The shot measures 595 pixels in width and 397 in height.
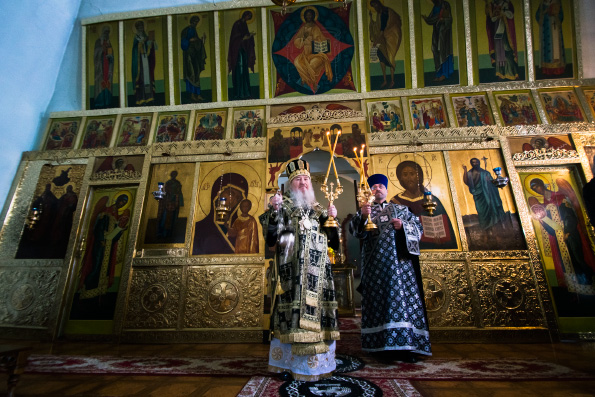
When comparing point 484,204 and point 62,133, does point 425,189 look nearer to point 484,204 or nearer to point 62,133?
point 484,204

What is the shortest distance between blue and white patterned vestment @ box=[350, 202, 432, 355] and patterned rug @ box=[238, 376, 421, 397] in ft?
2.69

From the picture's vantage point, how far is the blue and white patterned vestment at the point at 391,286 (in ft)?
11.4

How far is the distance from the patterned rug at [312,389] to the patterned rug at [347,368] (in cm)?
18

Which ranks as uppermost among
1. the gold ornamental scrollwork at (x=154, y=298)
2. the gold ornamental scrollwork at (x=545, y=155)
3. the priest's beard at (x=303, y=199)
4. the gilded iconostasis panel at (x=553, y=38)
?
the gilded iconostasis panel at (x=553, y=38)

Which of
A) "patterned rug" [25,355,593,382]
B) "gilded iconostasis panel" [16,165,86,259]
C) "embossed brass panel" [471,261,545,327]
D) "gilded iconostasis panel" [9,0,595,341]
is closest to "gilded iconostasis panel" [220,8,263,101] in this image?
"gilded iconostasis panel" [9,0,595,341]

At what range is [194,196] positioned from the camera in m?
6.26

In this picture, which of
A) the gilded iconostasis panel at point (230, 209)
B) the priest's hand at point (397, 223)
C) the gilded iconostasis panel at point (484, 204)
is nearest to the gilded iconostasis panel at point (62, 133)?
the gilded iconostasis panel at point (230, 209)

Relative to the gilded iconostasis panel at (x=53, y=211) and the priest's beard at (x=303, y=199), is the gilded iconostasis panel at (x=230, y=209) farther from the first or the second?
the gilded iconostasis panel at (x=53, y=211)

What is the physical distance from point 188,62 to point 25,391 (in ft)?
22.7

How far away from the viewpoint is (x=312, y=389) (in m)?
2.48

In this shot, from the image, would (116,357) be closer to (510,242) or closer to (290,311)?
(290,311)

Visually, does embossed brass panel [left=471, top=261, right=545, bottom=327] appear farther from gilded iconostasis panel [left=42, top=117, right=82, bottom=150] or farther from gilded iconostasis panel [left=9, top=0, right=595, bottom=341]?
gilded iconostasis panel [left=42, top=117, right=82, bottom=150]

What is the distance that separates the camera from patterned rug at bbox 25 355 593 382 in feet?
9.28

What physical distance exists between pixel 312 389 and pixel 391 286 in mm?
1648
